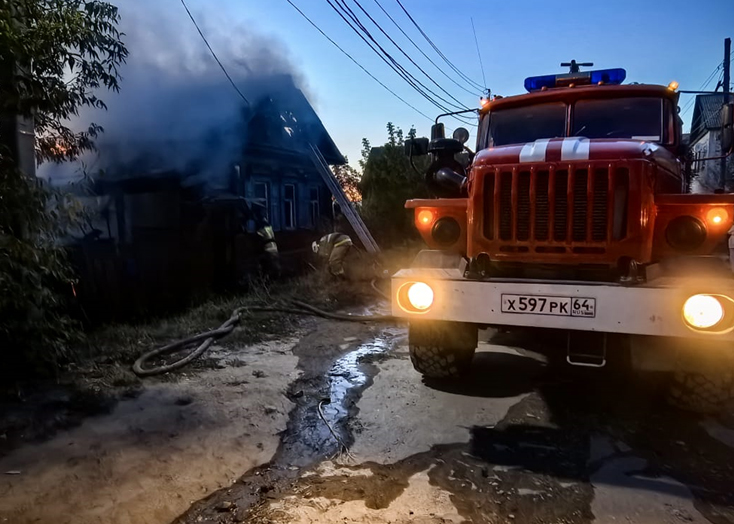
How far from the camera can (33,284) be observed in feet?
13.2

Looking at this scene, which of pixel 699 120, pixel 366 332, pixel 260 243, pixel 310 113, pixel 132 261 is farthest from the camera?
pixel 699 120

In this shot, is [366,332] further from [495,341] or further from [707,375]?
[707,375]

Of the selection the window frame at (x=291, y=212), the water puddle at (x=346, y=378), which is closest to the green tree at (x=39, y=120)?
the water puddle at (x=346, y=378)

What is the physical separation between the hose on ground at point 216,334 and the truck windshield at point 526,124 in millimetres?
2919

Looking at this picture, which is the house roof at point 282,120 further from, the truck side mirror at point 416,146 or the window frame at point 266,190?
the truck side mirror at point 416,146

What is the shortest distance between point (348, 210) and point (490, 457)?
34.0ft

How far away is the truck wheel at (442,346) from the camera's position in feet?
13.0

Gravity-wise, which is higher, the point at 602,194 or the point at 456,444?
the point at 602,194

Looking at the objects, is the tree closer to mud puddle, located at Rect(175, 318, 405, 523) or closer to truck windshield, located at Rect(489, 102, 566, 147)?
mud puddle, located at Rect(175, 318, 405, 523)

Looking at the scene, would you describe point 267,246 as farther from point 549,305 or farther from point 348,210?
point 549,305

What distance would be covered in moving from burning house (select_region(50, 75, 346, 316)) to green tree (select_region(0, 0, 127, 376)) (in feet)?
16.0

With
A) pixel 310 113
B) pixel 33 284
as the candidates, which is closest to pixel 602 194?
pixel 33 284

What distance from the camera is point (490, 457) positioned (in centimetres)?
313

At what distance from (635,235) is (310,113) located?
13.0 metres
